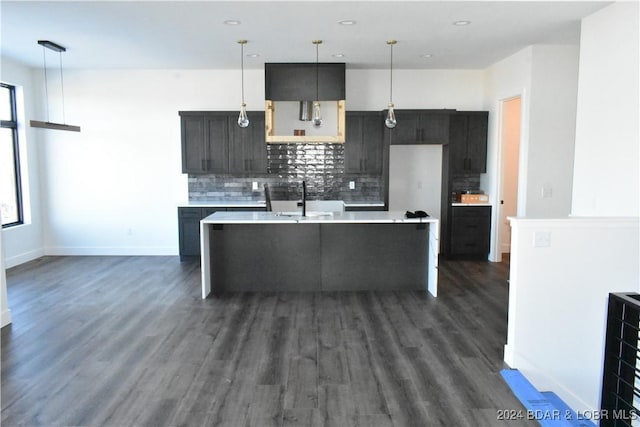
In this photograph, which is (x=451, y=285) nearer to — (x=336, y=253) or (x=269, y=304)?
(x=336, y=253)

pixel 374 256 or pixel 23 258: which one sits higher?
pixel 374 256

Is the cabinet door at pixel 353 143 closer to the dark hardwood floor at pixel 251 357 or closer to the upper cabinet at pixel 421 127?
the upper cabinet at pixel 421 127

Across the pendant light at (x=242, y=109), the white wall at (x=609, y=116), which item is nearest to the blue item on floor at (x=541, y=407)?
the white wall at (x=609, y=116)

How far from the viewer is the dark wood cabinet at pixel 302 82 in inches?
248

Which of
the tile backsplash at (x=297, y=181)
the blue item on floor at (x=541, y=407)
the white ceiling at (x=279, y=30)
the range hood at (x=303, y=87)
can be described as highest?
the white ceiling at (x=279, y=30)

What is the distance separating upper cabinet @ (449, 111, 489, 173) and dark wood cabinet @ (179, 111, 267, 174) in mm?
2893

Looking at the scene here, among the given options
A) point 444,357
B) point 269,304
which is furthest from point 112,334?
point 444,357

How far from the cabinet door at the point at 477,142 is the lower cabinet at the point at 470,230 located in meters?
0.65

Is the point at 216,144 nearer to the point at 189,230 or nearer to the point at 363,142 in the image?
the point at 189,230

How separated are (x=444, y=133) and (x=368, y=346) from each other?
4.13m

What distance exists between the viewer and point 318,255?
5.22m

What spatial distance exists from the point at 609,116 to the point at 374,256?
105 inches

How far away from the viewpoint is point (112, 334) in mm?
3930

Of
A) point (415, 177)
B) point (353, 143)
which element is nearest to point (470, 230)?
point (415, 177)
